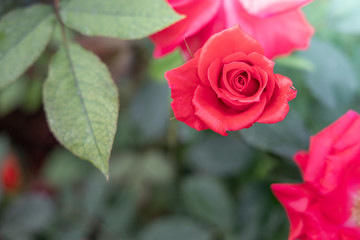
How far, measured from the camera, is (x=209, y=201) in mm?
887

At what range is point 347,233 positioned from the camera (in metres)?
0.51

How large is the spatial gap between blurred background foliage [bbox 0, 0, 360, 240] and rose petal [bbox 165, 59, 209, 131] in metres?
0.15

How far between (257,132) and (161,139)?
0.59 m

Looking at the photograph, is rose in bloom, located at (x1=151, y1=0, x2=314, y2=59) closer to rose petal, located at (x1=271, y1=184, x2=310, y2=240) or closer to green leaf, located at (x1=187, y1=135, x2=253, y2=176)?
rose petal, located at (x1=271, y1=184, x2=310, y2=240)

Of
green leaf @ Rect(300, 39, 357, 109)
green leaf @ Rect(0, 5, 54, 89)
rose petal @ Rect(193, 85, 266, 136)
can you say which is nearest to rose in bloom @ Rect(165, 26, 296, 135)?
rose petal @ Rect(193, 85, 266, 136)

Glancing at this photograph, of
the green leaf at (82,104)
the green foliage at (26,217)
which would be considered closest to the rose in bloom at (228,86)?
the green leaf at (82,104)

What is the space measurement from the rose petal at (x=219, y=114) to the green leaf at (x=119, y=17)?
109 mm

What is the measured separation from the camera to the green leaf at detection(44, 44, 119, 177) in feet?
1.42

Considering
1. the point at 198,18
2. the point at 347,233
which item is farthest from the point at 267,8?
the point at 347,233

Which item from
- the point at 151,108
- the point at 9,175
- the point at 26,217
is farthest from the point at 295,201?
the point at 9,175

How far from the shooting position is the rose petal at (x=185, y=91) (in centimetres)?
37

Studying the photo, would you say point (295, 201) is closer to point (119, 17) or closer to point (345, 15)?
point (119, 17)

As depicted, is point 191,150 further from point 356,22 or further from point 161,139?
point 356,22

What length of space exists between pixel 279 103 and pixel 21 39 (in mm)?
361
